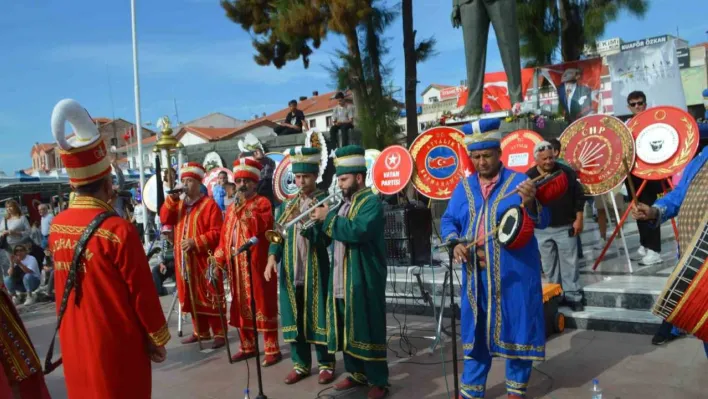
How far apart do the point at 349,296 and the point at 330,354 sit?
79 centimetres

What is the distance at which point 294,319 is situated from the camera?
175 inches

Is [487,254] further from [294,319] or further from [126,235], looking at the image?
[126,235]

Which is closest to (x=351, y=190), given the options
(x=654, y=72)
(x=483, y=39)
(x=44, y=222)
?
(x=483, y=39)

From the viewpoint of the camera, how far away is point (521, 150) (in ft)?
20.8

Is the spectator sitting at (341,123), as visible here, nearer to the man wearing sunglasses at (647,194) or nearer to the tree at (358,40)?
the tree at (358,40)

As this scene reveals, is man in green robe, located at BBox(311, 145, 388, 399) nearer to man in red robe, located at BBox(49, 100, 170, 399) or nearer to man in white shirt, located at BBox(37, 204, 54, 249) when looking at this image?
man in red robe, located at BBox(49, 100, 170, 399)

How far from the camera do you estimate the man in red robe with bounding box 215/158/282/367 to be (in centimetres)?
501

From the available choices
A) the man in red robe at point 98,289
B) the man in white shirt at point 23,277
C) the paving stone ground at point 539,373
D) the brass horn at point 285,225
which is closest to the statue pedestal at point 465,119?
the paving stone ground at point 539,373

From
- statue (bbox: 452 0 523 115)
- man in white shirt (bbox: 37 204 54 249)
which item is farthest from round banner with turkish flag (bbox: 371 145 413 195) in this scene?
man in white shirt (bbox: 37 204 54 249)

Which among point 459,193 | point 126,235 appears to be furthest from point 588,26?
point 126,235

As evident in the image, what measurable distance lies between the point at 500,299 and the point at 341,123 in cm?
854

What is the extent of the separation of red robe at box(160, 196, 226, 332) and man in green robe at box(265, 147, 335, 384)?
1.09 meters

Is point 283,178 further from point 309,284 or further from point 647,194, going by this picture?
point 647,194

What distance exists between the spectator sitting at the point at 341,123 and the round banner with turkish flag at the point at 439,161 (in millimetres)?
5018
